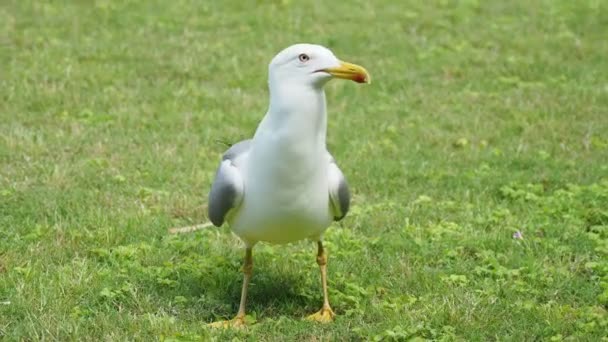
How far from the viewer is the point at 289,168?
5098 millimetres

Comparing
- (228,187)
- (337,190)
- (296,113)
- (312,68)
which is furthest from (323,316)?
(312,68)

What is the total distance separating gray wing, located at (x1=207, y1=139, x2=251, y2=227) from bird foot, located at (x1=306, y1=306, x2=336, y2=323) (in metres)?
0.70

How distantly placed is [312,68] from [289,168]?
0.49m

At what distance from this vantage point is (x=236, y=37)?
12.6m

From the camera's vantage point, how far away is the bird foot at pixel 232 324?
5.39 m

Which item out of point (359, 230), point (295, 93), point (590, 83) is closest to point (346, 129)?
point (359, 230)

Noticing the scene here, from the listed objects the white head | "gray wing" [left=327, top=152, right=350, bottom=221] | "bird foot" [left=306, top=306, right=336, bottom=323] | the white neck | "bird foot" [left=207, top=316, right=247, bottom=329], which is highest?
the white head

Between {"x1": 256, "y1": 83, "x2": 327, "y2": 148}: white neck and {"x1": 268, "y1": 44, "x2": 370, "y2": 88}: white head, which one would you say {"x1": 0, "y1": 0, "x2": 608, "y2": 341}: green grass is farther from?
{"x1": 268, "y1": 44, "x2": 370, "y2": 88}: white head

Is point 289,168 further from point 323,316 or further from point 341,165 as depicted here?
point 341,165

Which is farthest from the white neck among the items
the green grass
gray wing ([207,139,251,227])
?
the green grass

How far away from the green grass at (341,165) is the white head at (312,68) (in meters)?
1.26

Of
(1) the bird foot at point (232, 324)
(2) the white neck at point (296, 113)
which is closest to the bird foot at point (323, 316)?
(1) the bird foot at point (232, 324)

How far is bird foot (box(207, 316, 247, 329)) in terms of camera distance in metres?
5.39

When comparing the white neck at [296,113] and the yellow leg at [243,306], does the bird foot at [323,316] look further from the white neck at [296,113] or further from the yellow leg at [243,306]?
the white neck at [296,113]
